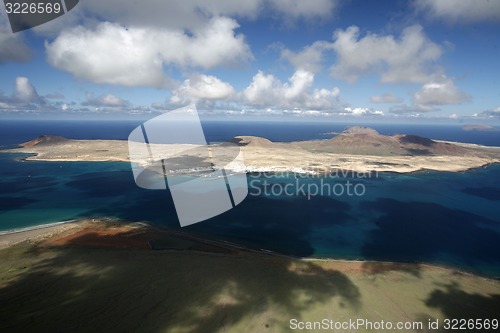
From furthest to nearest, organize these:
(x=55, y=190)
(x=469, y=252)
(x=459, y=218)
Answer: (x=55, y=190), (x=459, y=218), (x=469, y=252)

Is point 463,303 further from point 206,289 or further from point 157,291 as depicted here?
point 157,291

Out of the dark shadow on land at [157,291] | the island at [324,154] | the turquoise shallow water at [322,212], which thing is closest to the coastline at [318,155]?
the island at [324,154]

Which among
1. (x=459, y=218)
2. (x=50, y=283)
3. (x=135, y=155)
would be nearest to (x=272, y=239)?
(x=50, y=283)

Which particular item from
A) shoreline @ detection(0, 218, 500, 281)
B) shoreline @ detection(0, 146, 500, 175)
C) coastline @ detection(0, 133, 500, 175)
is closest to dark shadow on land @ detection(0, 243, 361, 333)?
shoreline @ detection(0, 218, 500, 281)

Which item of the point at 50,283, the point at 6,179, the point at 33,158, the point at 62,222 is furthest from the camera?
the point at 33,158

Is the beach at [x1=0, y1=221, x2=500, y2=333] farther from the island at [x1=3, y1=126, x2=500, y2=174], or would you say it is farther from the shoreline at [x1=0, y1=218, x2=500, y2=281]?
the island at [x1=3, y1=126, x2=500, y2=174]

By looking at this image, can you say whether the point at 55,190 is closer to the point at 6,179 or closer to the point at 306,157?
the point at 6,179
